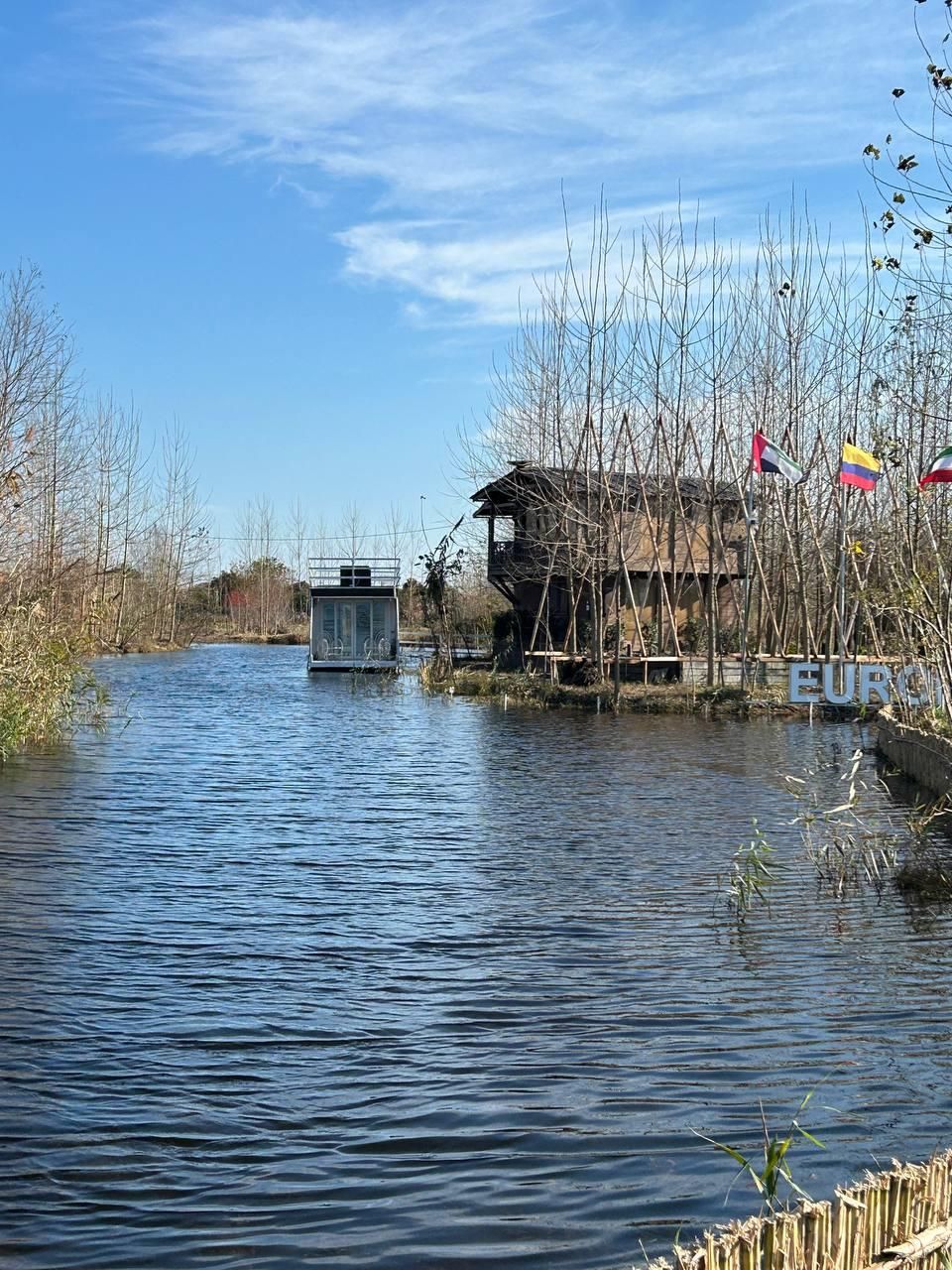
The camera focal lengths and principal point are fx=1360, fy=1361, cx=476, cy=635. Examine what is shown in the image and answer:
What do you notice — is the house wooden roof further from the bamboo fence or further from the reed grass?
the bamboo fence

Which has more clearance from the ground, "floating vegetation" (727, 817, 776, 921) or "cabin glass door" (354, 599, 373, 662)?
"cabin glass door" (354, 599, 373, 662)

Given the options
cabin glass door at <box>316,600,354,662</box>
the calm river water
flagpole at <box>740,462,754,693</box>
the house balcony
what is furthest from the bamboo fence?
cabin glass door at <box>316,600,354,662</box>

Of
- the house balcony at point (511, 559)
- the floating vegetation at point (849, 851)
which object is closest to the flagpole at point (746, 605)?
the house balcony at point (511, 559)

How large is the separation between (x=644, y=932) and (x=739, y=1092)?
335cm

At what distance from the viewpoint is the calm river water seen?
5.29m

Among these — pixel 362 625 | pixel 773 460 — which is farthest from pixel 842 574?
pixel 362 625

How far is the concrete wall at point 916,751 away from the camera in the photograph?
14.7 m

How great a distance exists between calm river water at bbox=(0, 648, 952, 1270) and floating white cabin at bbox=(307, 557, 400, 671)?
110 feet

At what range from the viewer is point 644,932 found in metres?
9.83

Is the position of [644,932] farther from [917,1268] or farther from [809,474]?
[809,474]

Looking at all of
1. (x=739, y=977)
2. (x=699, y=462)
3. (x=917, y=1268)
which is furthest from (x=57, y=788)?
(x=699, y=462)

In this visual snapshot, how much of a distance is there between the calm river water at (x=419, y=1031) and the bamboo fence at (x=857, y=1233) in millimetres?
1311

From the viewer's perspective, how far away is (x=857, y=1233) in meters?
3.76

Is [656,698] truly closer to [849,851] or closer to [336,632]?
[849,851]
